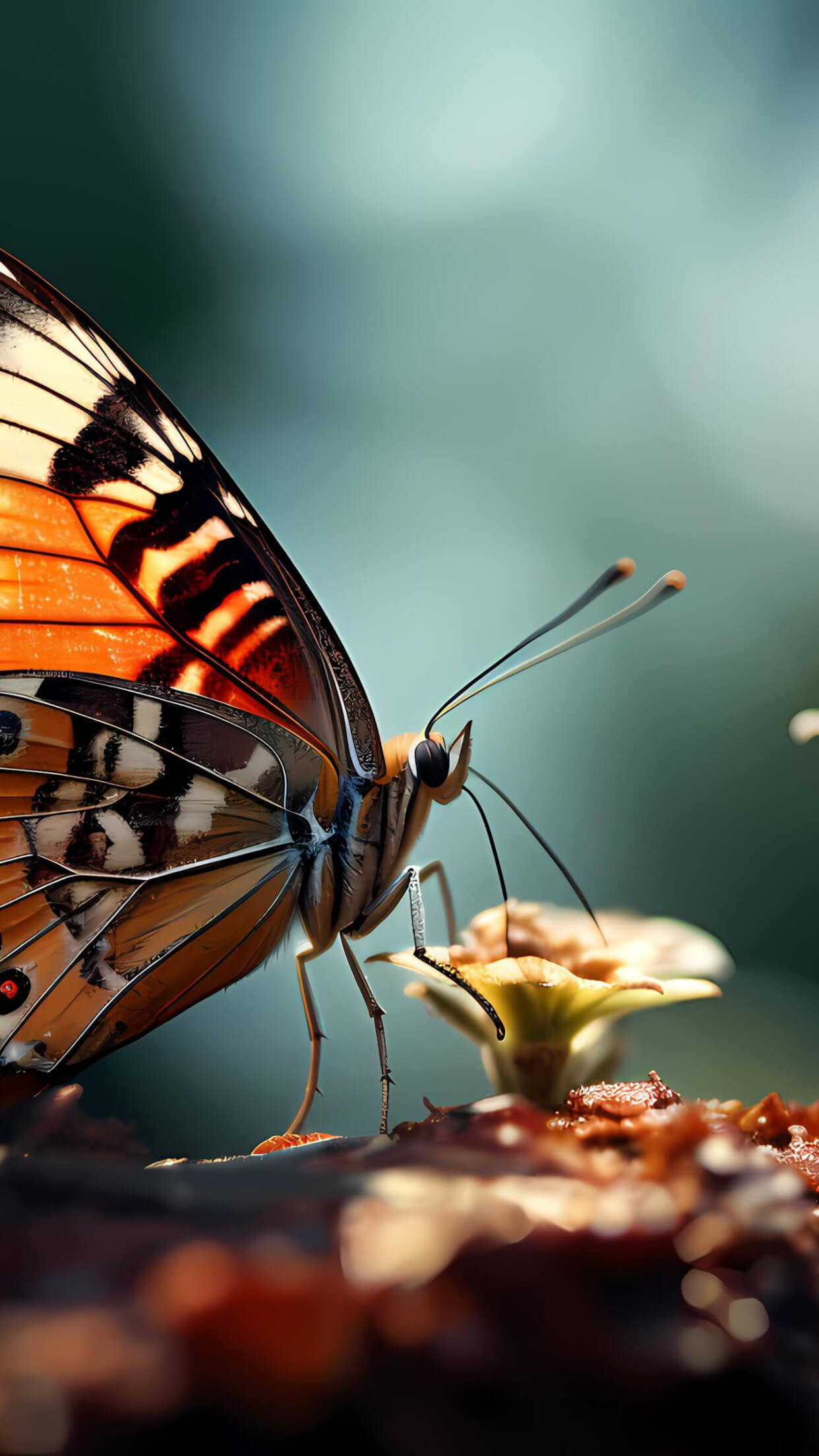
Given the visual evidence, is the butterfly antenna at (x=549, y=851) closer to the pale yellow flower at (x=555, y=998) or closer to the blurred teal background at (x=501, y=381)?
the pale yellow flower at (x=555, y=998)

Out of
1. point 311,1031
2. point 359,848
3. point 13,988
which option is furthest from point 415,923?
point 13,988

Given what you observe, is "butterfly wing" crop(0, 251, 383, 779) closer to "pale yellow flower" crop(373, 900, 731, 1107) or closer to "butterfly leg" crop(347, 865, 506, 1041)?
"butterfly leg" crop(347, 865, 506, 1041)

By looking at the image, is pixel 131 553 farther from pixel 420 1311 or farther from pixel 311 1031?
pixel 420 1311

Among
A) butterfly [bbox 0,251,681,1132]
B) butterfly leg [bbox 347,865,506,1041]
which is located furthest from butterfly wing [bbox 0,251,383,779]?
butterfly leg [bbox 347,865,506,1041]

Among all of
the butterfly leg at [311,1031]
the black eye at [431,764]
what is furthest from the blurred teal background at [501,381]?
the black eye at [431,764]

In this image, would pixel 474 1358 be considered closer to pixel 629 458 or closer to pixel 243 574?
pixel 243 574
